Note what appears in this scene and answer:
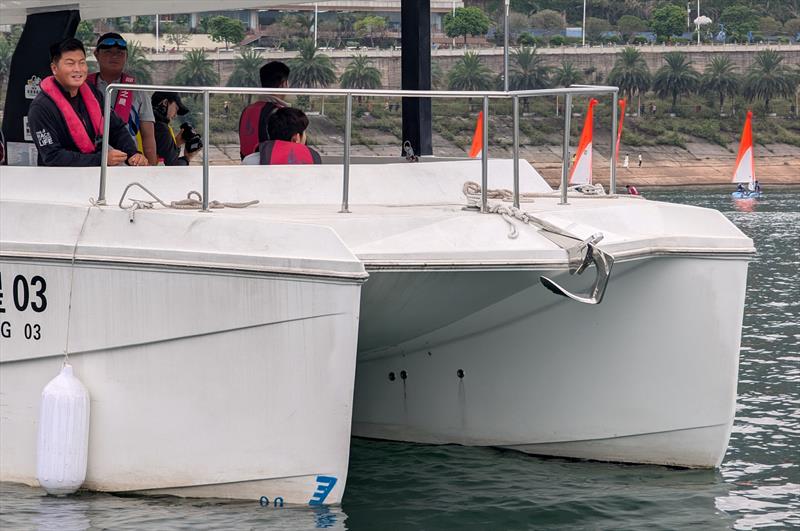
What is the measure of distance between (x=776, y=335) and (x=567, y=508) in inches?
302

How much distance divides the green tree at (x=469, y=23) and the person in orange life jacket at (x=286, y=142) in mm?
48299

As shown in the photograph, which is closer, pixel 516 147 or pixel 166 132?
pixel 516 147

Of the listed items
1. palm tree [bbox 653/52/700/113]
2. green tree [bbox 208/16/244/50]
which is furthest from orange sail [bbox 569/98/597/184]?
palm tree [bbox 653/52/700/113]

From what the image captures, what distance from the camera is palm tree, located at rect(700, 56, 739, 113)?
8575 centimetres

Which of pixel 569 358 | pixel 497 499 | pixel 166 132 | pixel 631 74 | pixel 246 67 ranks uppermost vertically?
pixel 631 74

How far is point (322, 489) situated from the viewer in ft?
20.9

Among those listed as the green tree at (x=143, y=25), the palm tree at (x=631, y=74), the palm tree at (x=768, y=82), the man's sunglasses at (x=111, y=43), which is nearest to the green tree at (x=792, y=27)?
the palm tree at (x=768, y=82)

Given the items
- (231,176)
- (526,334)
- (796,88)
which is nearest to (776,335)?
(526,334)

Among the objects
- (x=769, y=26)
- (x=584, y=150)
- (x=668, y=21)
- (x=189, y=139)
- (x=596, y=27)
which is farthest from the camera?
(x=596, y=27)

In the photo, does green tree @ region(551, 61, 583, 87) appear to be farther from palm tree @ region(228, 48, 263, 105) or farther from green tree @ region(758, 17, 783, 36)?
palm tree @ region(228, 48, 263, 105)

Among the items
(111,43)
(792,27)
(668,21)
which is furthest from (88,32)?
(792,27)

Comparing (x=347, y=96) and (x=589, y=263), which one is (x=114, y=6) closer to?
(x=347, y=96)

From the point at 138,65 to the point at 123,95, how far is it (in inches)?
160

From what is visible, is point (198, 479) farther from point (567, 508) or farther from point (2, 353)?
point (567, 508)
